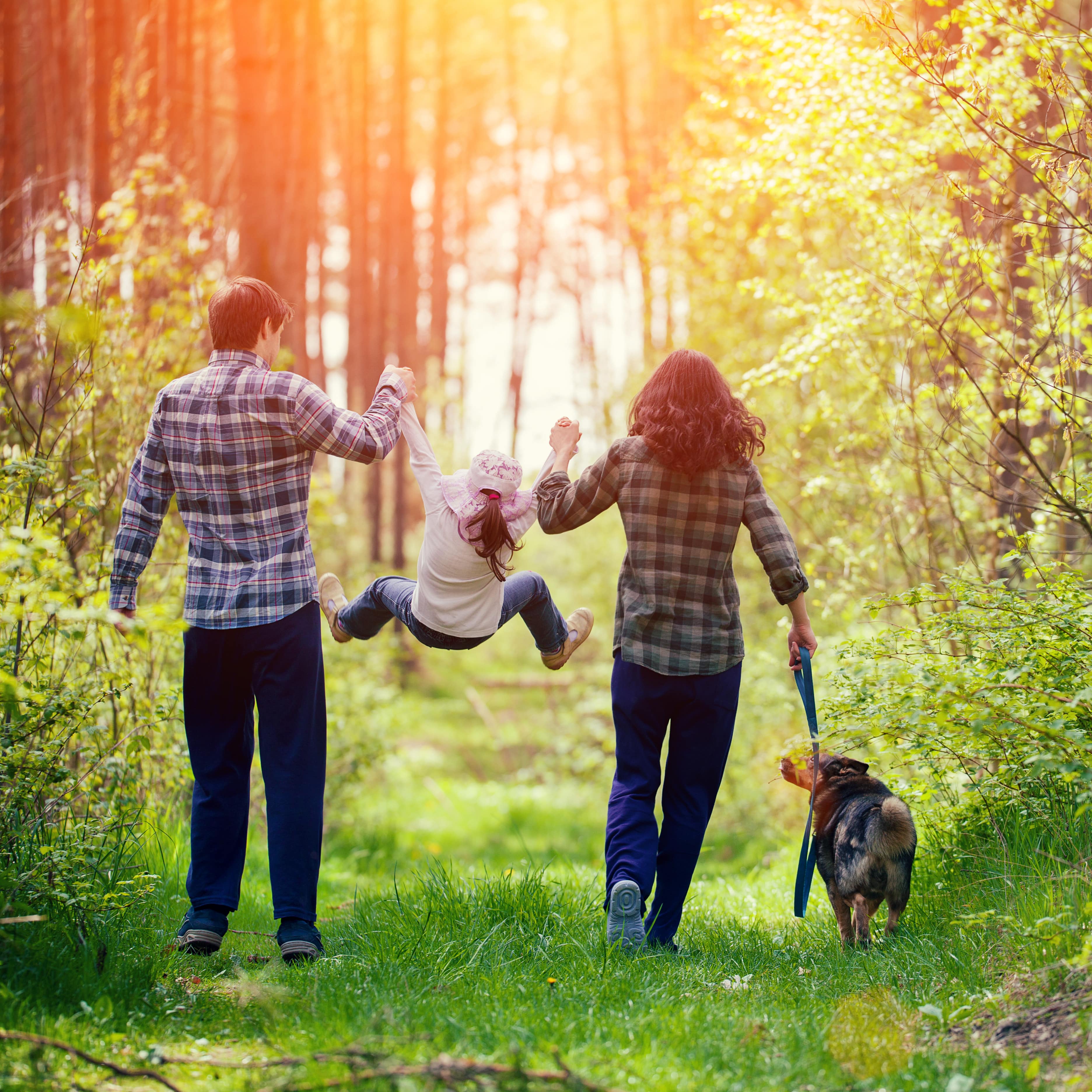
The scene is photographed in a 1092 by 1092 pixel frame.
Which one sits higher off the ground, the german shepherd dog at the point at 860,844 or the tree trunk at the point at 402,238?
the tree trunk at the point at 402,238

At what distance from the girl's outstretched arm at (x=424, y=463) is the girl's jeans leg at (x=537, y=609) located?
20.9 inches

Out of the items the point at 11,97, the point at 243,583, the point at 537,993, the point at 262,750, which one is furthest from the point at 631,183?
the point at 537,993

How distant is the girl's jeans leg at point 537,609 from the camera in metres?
4.18

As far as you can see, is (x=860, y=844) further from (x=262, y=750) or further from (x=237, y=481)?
(x=237, y=481)

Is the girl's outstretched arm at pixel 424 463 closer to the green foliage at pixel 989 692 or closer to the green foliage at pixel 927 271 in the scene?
the green foliage at pixel 989 692

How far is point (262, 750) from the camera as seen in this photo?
354cm

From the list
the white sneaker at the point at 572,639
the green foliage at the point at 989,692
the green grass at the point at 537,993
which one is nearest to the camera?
the green grass at the point at 537,993

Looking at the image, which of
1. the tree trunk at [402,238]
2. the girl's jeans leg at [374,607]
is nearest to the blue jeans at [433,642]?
the girl's jeans leg at [374,607]

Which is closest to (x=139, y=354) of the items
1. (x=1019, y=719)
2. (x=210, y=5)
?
(x=1019, y=719)

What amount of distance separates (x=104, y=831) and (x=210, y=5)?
44.2ft

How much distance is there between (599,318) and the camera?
24.8m

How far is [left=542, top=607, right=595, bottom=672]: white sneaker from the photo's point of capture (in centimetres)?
441

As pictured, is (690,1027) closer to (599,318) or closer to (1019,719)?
(1019,719)

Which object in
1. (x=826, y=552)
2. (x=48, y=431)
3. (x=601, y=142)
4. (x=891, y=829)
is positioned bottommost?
(x=891, y=829)
